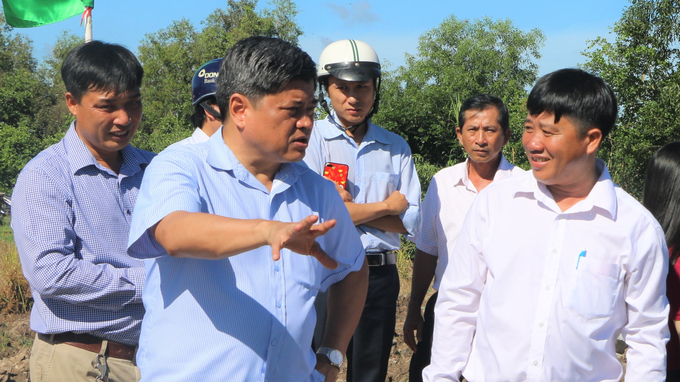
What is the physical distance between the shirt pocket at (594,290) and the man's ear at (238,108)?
4.13 feet

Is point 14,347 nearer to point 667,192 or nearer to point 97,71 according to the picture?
point 97,71

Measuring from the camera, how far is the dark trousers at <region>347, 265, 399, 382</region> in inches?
142

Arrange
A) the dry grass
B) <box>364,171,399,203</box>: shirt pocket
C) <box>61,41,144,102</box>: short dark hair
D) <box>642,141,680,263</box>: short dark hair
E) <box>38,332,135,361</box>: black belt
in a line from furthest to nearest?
the dry grass
<box>364,171,399,203</box>: shirt pocket
<box>642,141,680,263</box>: short dark hair
<box>61,41,144,102</box>: short dark hair
<box>38,332,135,361</box>: black belt

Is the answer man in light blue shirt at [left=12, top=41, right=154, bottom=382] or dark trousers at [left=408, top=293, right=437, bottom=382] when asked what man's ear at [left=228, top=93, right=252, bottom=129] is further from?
dark trousers at [left=408, top=293, right=437, bottom=382]

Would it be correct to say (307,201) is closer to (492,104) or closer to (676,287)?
(676,287)

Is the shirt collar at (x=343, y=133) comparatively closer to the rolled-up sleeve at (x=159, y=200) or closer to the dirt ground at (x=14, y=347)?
the rolled-up sleeve at (x=159, y=200)

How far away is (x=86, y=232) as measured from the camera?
2496mm

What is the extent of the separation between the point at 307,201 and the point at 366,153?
1.71 metres

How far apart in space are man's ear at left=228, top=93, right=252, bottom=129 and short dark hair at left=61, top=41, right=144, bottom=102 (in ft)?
3.27

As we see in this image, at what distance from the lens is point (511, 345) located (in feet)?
7.36

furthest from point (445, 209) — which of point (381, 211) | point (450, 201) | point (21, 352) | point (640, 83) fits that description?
point (640, 83)

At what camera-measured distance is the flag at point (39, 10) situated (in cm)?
732

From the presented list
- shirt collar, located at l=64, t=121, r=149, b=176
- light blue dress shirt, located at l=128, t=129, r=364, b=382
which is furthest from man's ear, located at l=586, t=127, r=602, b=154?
shirt collar, located at l=64, t=121, r=149, b=176

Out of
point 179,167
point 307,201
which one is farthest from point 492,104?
point 179,167
